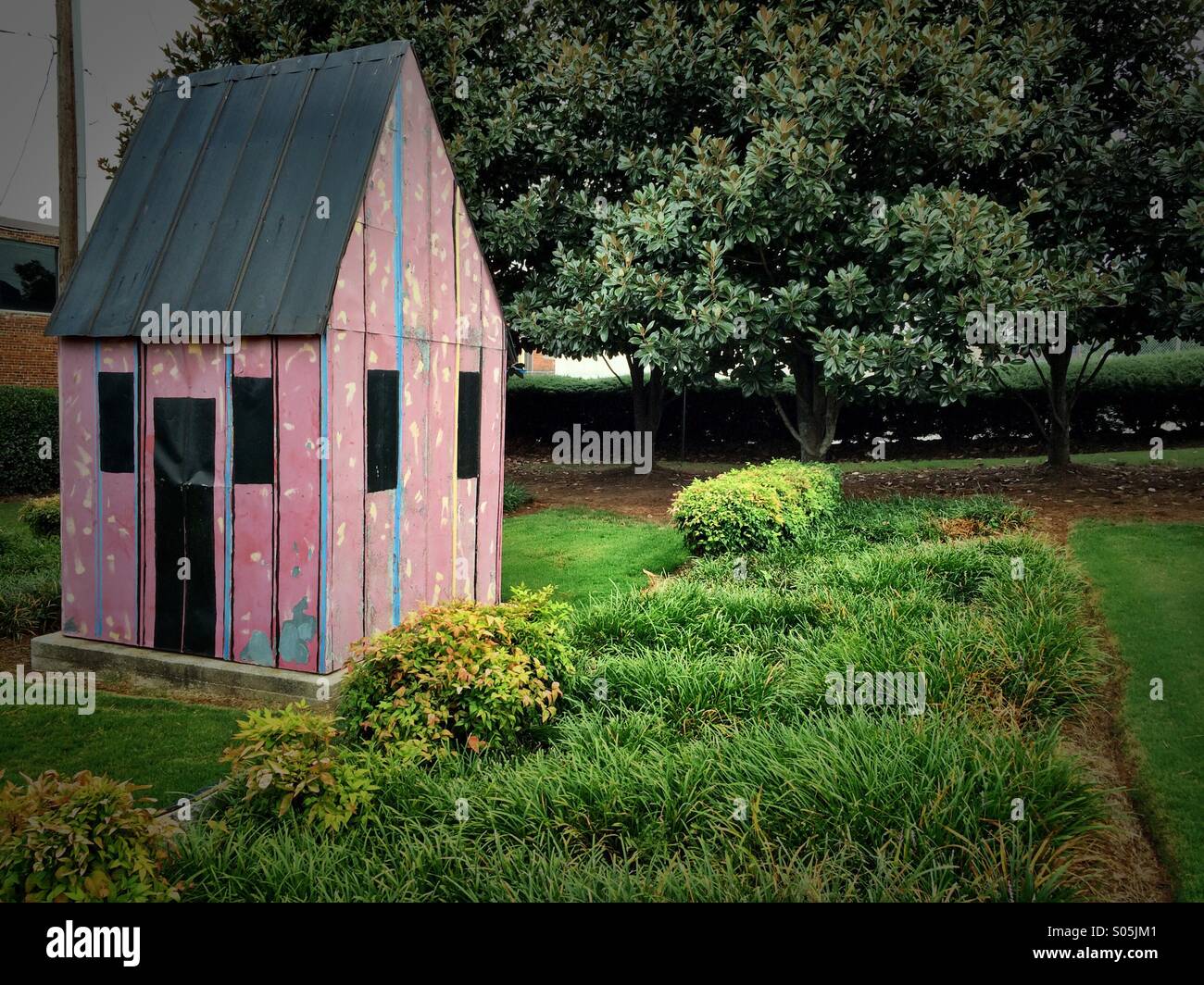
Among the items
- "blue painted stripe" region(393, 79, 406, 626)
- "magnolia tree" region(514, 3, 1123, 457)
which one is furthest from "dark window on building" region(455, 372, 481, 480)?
"magnolia tree" region(514, 3, 1123, 457)

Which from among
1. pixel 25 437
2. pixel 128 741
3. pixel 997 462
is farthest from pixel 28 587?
pixel 997 462

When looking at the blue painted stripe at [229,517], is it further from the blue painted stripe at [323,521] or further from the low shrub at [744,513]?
the low shrub at [744,513]

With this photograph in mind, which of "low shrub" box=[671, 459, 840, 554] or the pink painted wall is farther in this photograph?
"low shrub" box=[671, 459, 840, 554]

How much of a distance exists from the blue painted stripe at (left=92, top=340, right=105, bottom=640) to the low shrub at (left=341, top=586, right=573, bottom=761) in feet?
9.79

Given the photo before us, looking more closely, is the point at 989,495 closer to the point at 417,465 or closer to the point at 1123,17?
the point at 1123,17

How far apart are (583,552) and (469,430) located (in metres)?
3.59

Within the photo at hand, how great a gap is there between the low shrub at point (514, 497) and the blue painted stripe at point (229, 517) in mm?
7913

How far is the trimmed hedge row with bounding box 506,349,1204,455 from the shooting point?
20.2 metres

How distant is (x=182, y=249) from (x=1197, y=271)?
12929mm

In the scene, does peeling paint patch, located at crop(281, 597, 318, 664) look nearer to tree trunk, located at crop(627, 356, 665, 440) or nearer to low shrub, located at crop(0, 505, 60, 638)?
low shrub, located at crop(0, 505, 60, 638)

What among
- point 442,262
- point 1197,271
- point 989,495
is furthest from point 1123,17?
point 442,262

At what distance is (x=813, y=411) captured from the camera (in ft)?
50.0

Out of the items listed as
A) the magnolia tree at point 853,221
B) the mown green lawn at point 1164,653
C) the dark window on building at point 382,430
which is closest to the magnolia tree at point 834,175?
the magnolia tree at point 853,221

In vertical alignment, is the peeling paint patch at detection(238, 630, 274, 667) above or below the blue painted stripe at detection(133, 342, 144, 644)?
below
